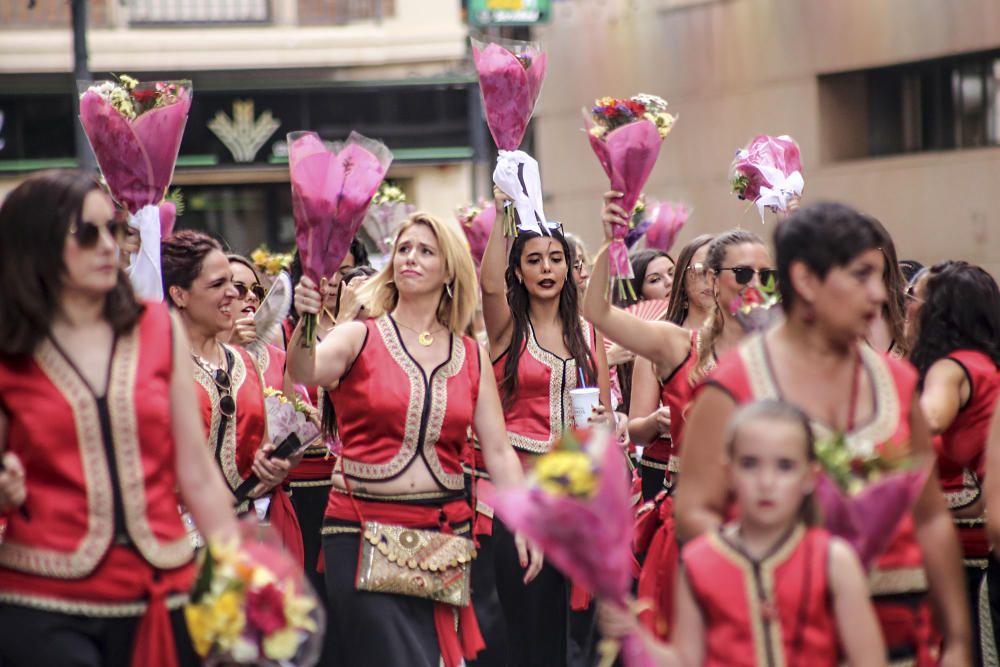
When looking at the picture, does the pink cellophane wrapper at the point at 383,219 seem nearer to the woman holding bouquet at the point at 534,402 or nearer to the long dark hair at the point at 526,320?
the long dark hair at the point at 526,320

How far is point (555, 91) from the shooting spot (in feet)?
75.2

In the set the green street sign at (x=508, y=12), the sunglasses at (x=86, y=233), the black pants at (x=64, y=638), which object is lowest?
the black pants at (x=64, y=638)

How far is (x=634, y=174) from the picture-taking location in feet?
23.4

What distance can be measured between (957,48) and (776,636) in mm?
13423

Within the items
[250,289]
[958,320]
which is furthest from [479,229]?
[958,320]

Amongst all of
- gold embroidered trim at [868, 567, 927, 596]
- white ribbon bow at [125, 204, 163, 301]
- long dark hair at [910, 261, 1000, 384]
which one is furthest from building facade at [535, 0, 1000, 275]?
gold embroidered trim at [868, 567, 927, 596]

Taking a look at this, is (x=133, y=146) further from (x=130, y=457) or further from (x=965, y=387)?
(x=965, y=387)

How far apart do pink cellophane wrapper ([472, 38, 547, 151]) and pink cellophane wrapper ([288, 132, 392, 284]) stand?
5.07 feet

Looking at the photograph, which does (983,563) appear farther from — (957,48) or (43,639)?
(957,48)

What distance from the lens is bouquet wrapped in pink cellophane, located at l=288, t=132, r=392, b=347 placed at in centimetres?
661

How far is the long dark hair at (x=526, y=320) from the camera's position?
8.48 metres

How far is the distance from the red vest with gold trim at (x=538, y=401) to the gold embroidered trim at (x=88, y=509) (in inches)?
150

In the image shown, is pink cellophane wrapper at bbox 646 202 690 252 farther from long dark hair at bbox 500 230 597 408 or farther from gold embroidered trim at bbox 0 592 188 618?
gold embroidered trim at bbox 0 592 188 618

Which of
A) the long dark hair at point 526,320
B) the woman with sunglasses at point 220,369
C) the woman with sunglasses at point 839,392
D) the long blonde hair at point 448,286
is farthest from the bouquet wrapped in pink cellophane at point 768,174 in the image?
the woman with sunglasses at point 839,392
